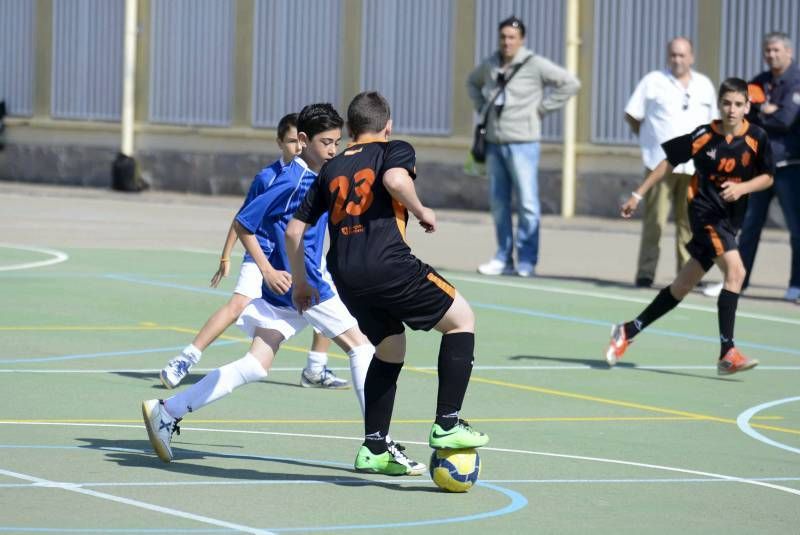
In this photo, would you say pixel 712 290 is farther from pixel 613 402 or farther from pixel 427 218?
pixel 427 218

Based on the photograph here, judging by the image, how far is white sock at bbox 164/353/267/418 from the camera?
818 centimetres

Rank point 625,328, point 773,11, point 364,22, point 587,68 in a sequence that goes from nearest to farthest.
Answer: point 625,328, point 773,11, point 587,68, point 364,22

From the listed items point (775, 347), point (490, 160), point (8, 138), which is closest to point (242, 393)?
point (775, 347)

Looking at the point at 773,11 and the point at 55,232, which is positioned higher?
the point at 773,11

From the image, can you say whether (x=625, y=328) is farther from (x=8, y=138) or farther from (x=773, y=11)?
(x=8, y=138)

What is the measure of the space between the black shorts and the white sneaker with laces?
109 inches

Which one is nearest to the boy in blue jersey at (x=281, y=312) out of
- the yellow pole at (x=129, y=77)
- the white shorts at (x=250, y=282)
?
the white shorts at (x=250, y=282)

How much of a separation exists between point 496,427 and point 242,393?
1.62 m

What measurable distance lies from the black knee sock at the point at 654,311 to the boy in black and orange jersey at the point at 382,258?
4.07 metres

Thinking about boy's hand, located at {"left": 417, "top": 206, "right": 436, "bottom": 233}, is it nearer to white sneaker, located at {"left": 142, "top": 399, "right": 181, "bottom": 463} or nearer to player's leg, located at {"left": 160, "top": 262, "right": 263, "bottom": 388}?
white sneaker, located at {"left": 142, "top": 399, "right": 181, "bottom": 463}

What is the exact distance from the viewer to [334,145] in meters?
8.62

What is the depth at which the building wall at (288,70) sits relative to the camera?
24516 millimetres

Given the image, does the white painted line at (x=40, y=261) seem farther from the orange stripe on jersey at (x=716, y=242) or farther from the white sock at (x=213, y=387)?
the white sock at (x=213, y=387)

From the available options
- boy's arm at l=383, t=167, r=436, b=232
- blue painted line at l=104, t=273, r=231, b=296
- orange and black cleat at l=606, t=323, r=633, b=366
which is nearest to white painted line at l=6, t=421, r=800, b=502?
boy's arm at l=383, t=167, r=436, b=232
